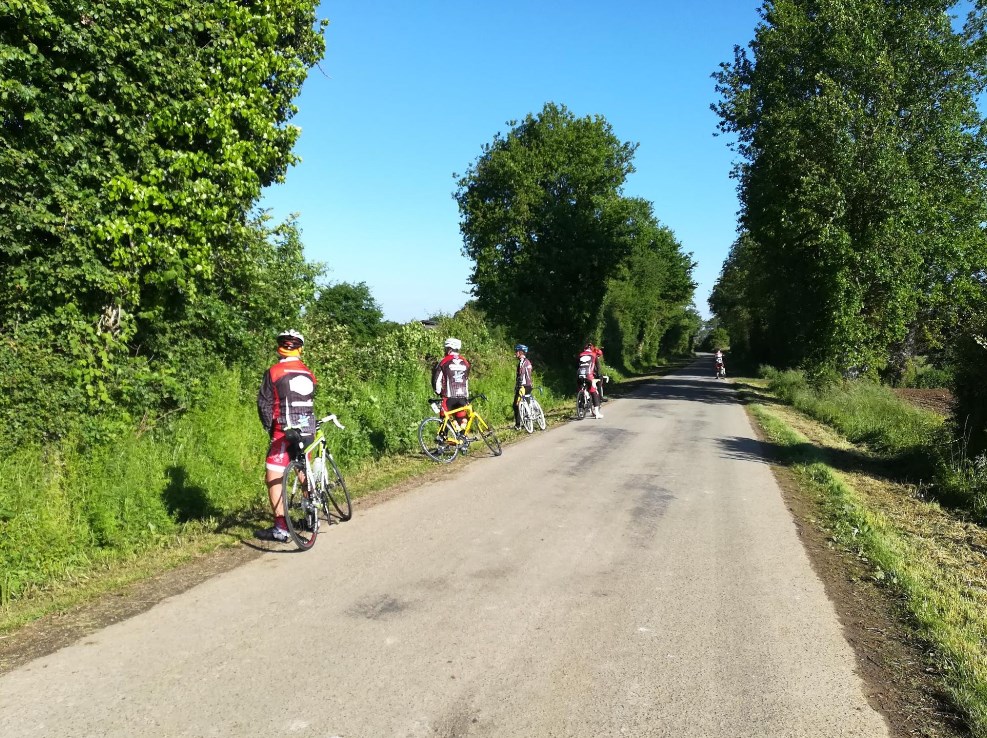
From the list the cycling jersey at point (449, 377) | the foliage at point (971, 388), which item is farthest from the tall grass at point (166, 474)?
the foliage at point (971, 388)

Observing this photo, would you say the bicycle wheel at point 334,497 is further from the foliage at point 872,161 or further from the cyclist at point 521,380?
the foliage at point 872,161

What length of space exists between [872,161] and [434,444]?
18.4 m

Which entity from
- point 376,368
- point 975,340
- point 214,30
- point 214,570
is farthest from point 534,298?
point 214,570

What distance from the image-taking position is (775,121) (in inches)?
915

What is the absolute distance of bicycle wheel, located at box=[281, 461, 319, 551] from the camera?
603 centimetres

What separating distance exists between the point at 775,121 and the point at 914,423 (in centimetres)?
1304

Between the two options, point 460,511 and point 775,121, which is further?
point 775,121

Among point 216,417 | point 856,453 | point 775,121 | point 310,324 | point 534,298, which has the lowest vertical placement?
point 856,453

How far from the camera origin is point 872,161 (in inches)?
835

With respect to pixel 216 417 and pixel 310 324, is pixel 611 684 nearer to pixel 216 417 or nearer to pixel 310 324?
pixel 216 417

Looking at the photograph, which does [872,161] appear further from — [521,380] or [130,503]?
[130,503]

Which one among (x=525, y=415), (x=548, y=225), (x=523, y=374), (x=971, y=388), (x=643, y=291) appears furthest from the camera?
(x=643, y=291)

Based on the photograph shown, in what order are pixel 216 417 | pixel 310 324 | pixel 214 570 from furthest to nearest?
1. pixel 310 324
2. pixel 216 417
3. pixel 214 570

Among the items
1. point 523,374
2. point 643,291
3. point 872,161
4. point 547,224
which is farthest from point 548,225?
point 643,291
